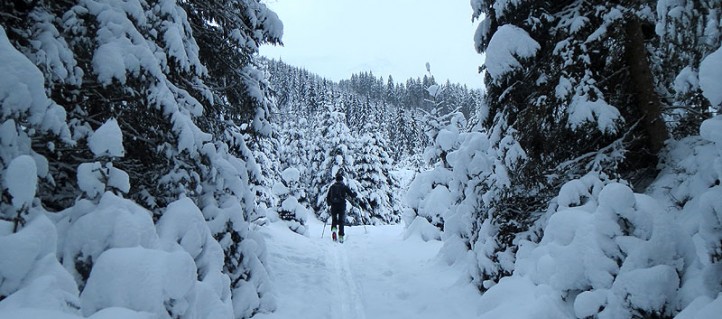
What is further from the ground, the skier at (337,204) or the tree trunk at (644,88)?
the tree trunk at (644,88)

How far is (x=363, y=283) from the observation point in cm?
867

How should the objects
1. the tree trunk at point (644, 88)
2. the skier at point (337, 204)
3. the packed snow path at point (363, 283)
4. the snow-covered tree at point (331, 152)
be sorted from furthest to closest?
the snow-covered tree at point (331, 152) → the skier at point (337, 204) → the packed snow path at point (363, 283) → the tree trunk at point (644, 88)

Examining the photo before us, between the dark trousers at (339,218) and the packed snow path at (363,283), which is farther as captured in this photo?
the dark trousers at (339,218)

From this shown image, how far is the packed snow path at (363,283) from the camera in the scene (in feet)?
22.7

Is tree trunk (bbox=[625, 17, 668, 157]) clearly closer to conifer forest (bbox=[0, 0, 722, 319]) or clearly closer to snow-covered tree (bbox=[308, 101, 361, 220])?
conifer forest (bbox=[0, 0, 722, 319])

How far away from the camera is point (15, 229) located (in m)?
3.17

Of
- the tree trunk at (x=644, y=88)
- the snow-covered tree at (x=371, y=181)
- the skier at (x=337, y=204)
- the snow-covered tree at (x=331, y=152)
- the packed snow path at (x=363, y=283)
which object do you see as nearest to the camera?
the tree trunk at (x=644, y=88)

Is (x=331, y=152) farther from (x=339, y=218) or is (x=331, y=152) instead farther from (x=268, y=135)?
(x=268, y=135)

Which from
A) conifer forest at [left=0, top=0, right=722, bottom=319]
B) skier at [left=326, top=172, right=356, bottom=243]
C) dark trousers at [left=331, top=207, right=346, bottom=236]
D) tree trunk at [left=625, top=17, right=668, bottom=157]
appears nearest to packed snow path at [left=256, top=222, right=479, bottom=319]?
conifer forest at [left=0, top=0, right=722, bottom=319]

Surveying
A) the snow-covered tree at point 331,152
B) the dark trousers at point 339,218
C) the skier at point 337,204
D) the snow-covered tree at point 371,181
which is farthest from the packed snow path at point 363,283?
the snow-covered tree at point 371,181

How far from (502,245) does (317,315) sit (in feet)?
10.6

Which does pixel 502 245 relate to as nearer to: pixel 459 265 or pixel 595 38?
pixel 459 265

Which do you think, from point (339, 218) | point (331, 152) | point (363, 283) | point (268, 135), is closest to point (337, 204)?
point (339, 218)

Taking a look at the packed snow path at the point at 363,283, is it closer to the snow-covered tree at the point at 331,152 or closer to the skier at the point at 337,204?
the skier at the point at 337,204
